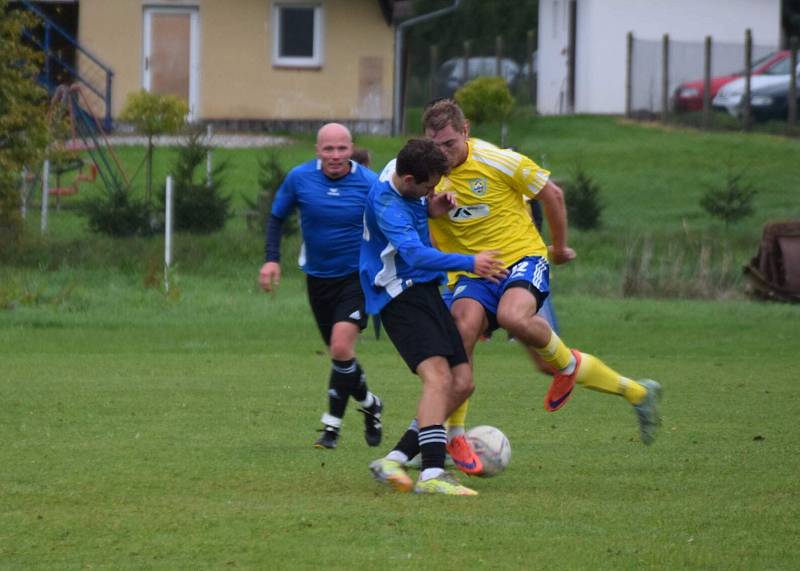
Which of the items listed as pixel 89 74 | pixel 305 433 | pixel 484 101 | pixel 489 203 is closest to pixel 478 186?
pixel 489 203

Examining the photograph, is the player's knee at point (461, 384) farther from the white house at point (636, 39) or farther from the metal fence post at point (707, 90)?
the white house at point (636, 39)

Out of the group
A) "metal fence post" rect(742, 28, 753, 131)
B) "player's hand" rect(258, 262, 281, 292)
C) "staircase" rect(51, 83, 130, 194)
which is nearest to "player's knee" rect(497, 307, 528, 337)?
"player's hand" rect(258, 262, 281, 292)

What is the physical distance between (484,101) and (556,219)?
22711 millimetres

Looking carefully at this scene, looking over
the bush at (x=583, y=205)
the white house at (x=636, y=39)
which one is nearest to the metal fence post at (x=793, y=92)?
the white house at (x=636, y=39)

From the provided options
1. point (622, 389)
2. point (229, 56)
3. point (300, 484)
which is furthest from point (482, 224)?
point (229, 56)

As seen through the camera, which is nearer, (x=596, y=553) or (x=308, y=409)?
(x=596, y=553)

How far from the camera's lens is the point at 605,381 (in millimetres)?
8844

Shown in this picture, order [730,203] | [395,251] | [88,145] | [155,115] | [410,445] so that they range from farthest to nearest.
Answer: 1. [88,145]
2. [155,115]
3. [730,203]
4. [410,445]
5. [395,251]

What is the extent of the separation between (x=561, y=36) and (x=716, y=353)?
29.4 metres

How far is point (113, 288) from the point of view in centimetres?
2009

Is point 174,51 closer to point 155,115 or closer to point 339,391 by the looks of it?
point 155,115

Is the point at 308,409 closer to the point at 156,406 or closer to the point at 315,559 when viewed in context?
the point at 156,406

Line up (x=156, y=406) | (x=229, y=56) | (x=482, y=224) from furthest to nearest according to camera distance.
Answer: (x=229, y=56), (x=156, y=406), (x=482, y=224)

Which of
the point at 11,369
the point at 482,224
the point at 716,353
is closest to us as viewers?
the point at 482,224
